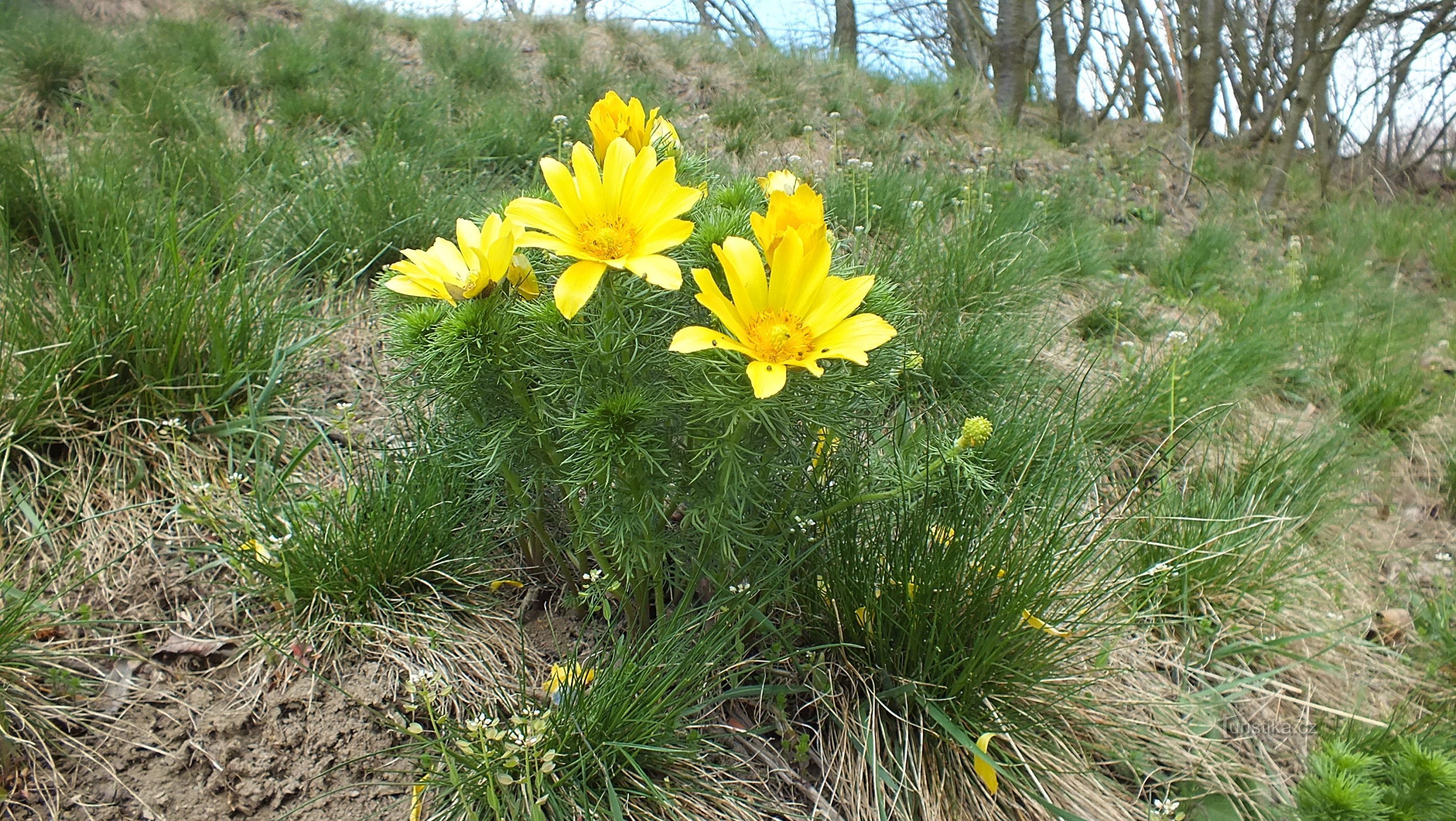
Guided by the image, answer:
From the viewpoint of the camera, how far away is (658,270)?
3.61ft

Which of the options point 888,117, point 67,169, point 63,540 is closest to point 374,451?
point 63,540

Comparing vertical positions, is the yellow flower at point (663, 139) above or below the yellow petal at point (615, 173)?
above

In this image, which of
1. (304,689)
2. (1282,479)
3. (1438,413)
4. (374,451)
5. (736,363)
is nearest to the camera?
(736,363)

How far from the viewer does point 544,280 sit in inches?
58.4

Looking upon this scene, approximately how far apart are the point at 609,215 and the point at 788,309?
0.30 m

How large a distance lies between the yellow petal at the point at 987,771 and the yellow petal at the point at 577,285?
115cm

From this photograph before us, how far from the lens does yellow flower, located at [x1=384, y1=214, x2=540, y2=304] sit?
123 centimetres

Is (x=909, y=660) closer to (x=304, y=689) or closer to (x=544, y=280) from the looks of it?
(x=544, y=280)

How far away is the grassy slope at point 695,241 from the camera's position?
5.71 ft

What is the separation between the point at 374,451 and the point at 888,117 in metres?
4.00

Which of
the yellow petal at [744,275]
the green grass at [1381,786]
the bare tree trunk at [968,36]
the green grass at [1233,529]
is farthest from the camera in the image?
the bare tree trunk at [968,36]

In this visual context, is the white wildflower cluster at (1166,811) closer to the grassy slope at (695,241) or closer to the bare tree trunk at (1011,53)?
the grassy slope at (695,241)

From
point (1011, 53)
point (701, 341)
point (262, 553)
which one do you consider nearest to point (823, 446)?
point (701, 341)

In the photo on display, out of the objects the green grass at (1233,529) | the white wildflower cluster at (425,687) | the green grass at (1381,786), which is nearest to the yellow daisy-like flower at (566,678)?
the white wildflower cluster at (425,687)
